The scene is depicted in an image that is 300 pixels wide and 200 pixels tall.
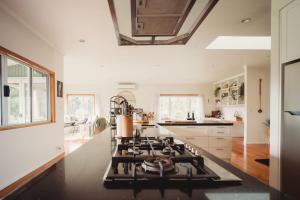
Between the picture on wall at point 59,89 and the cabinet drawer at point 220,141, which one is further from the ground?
the picture on wall at point 59,89

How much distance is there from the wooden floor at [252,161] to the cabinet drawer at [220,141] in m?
0.53

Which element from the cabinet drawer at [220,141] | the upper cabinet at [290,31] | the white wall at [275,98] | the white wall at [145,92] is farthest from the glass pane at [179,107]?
the upper cabinet at [290,31]

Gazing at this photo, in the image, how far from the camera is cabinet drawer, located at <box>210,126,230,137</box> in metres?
3.22

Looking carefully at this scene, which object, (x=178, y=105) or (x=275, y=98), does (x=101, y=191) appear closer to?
(x=275, y=98)

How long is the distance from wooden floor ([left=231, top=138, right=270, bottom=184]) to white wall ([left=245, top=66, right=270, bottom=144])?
32 cm

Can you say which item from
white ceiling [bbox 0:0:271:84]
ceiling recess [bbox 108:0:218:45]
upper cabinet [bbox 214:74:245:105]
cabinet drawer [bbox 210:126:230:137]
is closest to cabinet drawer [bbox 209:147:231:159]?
cabinet drawer [bbox 210:126:230:137]

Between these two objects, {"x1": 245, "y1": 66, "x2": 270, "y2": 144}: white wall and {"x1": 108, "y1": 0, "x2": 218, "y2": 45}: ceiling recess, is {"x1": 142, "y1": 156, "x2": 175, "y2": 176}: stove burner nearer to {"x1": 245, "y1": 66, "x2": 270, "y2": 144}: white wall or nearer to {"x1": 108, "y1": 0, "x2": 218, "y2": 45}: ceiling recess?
{"x1": 108, "y1": 0, "x2": 218, "y2": 45}: ceiling recess

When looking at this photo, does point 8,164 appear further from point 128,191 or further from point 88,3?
point 128,191

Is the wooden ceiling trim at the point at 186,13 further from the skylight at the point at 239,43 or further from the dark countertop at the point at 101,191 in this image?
the skylight at the point at 239,43

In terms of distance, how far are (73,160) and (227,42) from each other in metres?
3.83

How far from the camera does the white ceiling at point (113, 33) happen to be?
88.4 inches

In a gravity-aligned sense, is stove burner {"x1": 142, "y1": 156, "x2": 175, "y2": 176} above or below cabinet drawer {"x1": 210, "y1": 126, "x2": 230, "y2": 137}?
above

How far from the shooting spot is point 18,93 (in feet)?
9.90

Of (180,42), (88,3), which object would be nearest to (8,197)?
(180,42)
